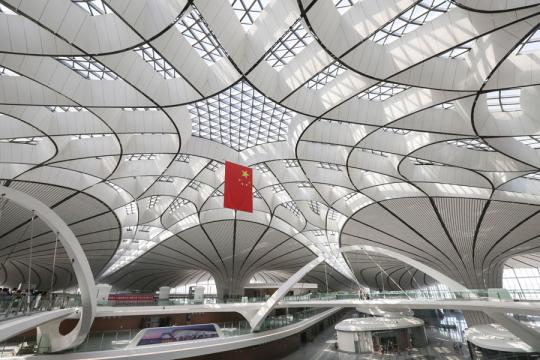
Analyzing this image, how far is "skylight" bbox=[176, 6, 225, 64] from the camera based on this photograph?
15648 mm

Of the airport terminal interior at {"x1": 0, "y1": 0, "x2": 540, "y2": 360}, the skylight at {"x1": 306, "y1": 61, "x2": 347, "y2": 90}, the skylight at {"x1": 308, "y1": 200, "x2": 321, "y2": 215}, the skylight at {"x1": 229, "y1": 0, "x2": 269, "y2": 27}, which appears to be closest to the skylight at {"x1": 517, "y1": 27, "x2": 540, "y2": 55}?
the airport terminal interior at {"x1": 0, "y1": 0, "x2": 540, "y2": 360}

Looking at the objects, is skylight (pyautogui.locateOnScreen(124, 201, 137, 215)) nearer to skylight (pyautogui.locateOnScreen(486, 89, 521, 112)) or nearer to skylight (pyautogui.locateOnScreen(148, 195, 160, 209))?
skylight (pyautogui.locateOnScreen(148, 195, 160, 209))

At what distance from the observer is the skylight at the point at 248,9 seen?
585 inches

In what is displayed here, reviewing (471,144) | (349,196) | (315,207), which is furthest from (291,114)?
(315,207)

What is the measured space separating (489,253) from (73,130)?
4066 centimetres

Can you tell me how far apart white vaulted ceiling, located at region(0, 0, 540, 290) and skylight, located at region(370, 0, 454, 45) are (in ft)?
0.28

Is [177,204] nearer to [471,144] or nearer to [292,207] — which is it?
[292,207]

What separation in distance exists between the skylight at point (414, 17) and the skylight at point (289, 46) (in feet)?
11.9

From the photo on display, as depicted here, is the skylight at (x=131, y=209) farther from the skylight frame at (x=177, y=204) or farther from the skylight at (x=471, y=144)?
the skylight at (x=471, y=144)

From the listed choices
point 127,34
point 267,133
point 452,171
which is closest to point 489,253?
point 452,171

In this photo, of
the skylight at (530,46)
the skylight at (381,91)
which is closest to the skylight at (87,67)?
the skylight at (381,91)

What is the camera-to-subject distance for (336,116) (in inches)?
704

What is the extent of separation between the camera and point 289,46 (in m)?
17.1

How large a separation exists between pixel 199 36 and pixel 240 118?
8638 mm
